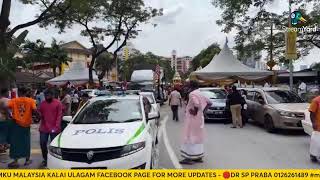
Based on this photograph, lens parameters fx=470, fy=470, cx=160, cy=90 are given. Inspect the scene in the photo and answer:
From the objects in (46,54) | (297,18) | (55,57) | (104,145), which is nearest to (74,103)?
(297,18)

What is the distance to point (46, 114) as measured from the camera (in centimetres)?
976

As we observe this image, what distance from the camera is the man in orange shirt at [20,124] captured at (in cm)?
990

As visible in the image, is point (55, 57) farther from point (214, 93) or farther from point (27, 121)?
point (27, 121)

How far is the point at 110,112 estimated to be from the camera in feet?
29.9

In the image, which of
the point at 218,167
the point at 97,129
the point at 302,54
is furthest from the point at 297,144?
the point at 302,54

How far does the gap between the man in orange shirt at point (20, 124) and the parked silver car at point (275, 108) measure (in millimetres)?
8458

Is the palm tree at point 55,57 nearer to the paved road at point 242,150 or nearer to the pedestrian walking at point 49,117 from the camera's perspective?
the paved road at point 242,150

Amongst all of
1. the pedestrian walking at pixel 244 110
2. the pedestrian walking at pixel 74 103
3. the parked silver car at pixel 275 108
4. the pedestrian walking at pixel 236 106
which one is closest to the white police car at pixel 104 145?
the parked silver car at pixel 275 108

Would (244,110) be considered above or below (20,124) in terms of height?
below

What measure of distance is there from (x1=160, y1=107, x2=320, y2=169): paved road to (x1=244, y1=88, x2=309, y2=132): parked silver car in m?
0.38

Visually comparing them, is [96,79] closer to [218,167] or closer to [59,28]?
[59,28]

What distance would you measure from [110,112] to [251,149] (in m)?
4.65

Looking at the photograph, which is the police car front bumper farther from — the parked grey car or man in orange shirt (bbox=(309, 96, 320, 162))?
the parked grey car

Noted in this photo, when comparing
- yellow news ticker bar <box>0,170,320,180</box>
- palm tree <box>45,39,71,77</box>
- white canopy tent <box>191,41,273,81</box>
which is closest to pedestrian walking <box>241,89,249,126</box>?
white canopy tent <box>191,41,273,81</box>
